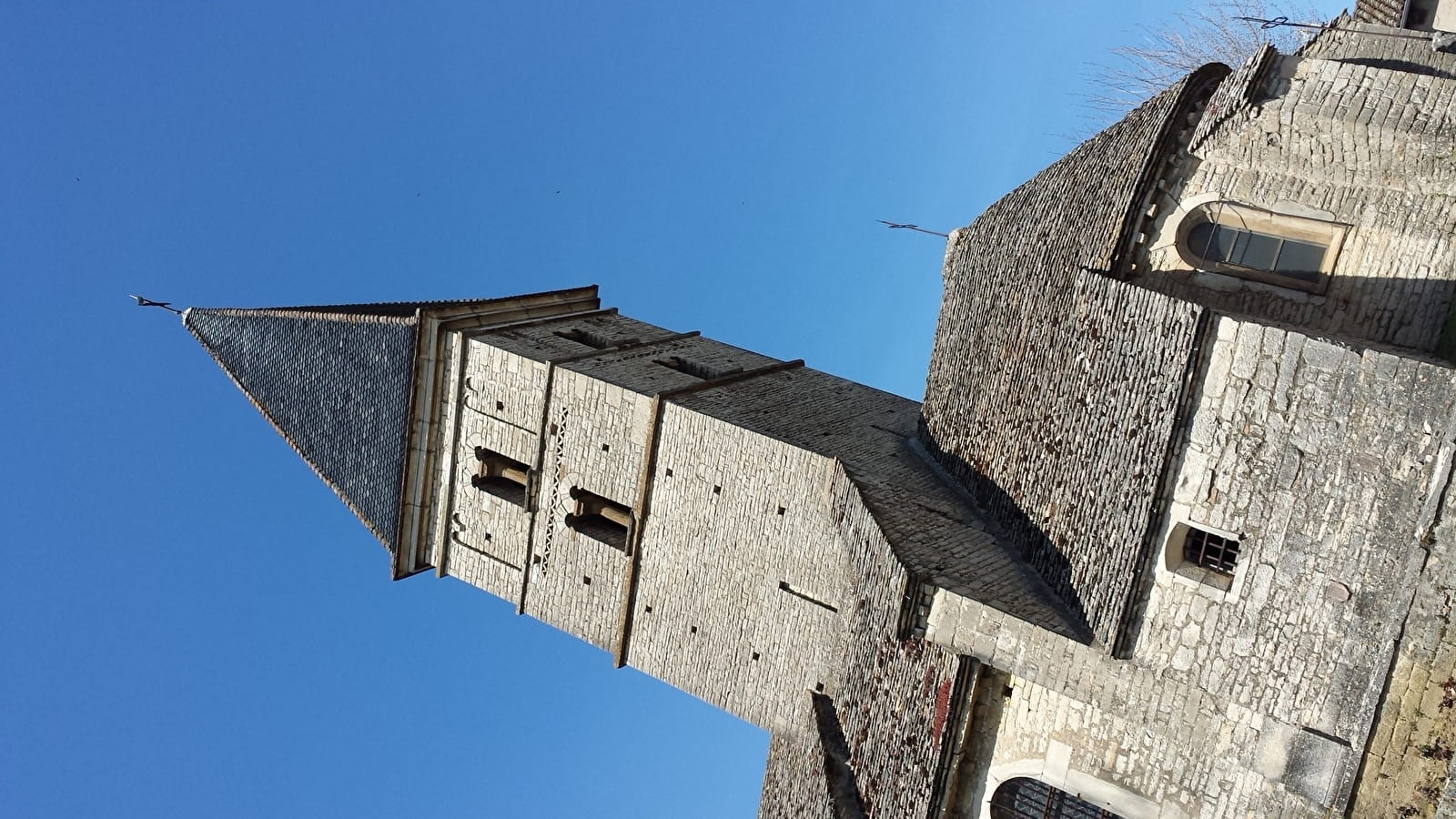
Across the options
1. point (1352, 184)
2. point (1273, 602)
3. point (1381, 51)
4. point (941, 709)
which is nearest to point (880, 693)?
point (941, 709)

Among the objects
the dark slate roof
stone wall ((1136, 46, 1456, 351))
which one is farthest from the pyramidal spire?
stone wall ((1136, 46, 1456, 351))

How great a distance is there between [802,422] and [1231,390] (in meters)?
5.96

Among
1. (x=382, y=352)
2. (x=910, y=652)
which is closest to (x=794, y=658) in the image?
(x=910, y=652)

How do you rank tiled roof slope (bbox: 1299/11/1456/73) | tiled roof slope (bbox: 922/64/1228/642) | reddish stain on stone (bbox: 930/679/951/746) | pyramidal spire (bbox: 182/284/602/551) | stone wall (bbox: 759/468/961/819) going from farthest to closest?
pyramidal spire (bbox: 182/284/602/551) → stone wall (bbox: 759/468/961/819) → reddish stain on stone (bbox: 930/679/951/746) → tiled roof slope (bbox: 1299/11/1456/73) → tiled roof slope (bbox: 922/64/1228/642)

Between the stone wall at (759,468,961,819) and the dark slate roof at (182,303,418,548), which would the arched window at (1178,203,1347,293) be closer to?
the stone wall at (759,468,961,819)

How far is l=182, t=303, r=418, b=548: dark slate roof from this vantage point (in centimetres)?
1485

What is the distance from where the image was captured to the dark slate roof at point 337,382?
1485 cm

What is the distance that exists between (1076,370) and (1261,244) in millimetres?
1860

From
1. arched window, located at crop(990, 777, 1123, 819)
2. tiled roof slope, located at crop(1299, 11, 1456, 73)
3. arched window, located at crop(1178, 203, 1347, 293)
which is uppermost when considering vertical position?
tiled roof slope, located at crop(1299, 11, 1456, 73)

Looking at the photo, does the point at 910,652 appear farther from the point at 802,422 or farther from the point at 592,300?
the point at 592,300

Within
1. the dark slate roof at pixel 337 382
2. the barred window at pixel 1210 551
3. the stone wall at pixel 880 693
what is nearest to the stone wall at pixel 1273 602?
the barred window at pixel 1210 551

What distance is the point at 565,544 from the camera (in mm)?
13992

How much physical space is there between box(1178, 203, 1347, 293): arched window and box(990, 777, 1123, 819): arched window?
4.80 meters

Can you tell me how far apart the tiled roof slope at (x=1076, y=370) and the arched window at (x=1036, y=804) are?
1.76 meters
